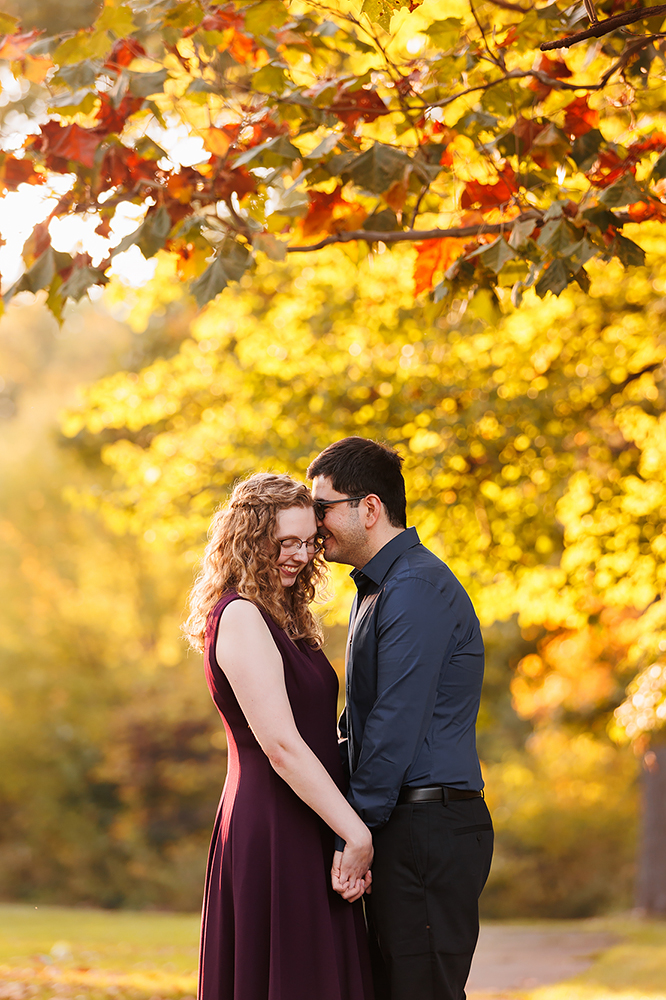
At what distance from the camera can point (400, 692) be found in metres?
2.85

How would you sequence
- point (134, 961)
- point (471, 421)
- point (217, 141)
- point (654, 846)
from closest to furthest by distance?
point (217, 141) → point (471, 421) → point (134, 961) → point (654, 846)

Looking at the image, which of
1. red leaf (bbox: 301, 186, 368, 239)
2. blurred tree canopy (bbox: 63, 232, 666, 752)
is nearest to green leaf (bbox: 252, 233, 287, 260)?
red leaf (bbox: 301, 186, 368, 239)

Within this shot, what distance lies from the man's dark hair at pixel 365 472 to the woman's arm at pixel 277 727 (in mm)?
595

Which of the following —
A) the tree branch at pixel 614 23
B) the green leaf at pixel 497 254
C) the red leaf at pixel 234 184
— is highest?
the red leaf at pixel 234 184

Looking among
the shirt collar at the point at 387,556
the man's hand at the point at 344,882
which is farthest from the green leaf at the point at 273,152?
the man's hand at the point at 344,882

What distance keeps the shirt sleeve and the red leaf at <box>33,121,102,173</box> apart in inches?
78.7

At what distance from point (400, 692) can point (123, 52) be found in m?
2.71

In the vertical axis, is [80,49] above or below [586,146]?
above

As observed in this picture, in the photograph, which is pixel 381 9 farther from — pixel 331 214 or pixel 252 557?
pixel 252 557

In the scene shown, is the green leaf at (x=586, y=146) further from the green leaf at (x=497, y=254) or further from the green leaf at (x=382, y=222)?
the green leaf at (x=382, y=222)

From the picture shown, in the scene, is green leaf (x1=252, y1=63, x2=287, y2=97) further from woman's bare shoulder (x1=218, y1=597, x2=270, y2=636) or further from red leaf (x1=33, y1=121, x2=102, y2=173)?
woman's bare shoulder (x1=218, y1=597, x2=270, y2=636)

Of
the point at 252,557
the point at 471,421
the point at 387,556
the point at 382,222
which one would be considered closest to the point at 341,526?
the point at 387,556

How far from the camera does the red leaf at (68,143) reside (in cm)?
353

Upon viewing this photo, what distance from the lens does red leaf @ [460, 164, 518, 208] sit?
3.91 meters
